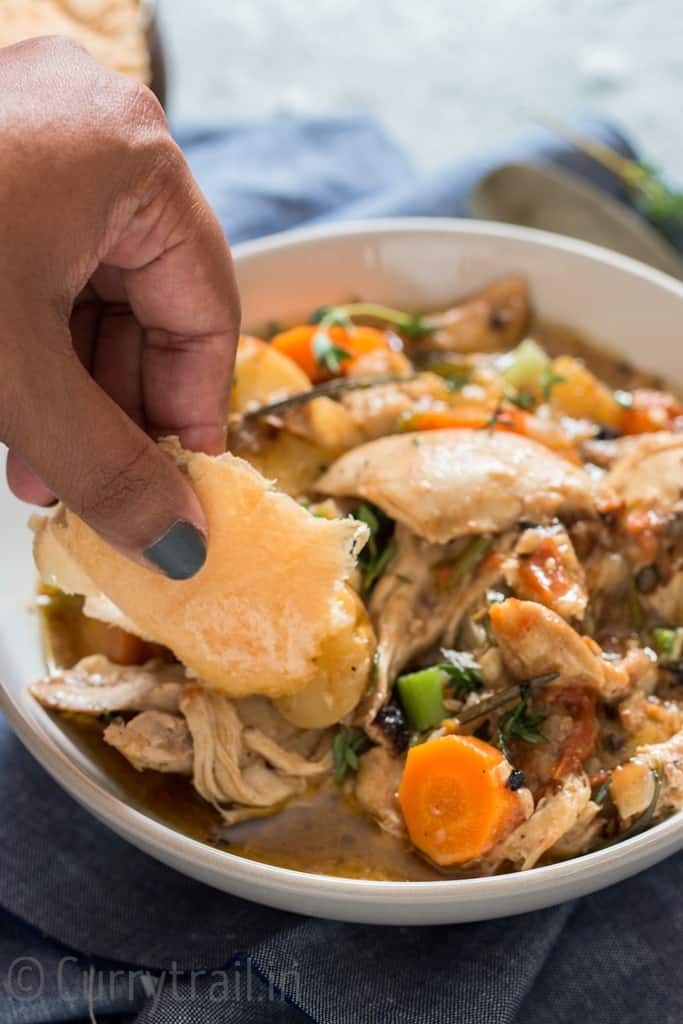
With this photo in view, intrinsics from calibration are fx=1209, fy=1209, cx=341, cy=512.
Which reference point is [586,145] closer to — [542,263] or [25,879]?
[542,263]

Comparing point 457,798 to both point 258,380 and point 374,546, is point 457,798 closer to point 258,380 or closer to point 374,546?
point 374,546

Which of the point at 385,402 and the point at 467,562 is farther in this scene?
the point at 385,402

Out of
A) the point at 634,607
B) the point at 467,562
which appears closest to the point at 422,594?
the point at 467,562

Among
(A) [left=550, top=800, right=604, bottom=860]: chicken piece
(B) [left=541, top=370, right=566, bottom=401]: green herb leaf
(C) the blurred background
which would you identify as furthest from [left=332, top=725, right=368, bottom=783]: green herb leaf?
(C) the blurred background

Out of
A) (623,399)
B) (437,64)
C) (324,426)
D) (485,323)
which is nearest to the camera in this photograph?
(324,426)

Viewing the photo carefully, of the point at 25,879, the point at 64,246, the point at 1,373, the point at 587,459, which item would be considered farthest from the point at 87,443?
the point at 587,459

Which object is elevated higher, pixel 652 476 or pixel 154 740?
pixel 652 476
